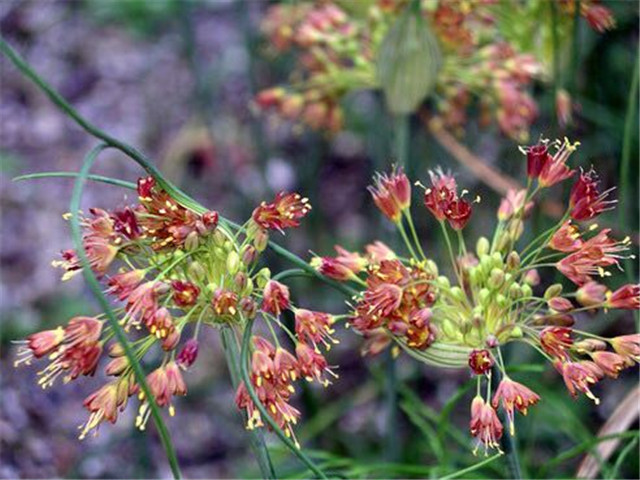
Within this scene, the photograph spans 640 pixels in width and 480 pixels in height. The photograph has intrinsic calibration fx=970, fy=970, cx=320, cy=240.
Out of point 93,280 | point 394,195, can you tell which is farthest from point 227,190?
point 93,280

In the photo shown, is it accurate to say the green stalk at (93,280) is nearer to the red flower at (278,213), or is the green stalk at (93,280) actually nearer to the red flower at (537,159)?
the red flower at (278,213)

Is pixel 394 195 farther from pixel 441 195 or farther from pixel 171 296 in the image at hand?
pixel 171 296

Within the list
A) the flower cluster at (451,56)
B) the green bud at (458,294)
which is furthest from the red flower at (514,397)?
the flower cluster at (451,56)

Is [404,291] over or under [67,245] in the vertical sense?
over

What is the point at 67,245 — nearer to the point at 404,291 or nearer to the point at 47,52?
the point at 47,52

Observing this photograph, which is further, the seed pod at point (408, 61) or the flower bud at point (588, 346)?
the seed pod at point (408, 61)

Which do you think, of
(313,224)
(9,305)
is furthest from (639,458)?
(9,305)
